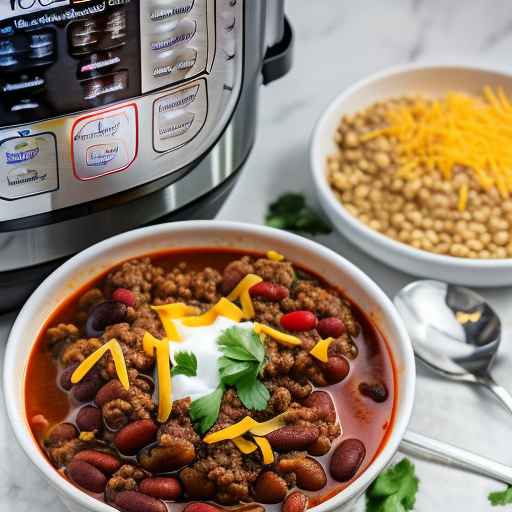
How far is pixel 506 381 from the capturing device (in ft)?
4.92

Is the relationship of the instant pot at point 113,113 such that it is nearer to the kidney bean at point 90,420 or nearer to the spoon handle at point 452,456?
the kidney bean at point 90,420

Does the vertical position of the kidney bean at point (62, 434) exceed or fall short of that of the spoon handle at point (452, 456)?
it exceeds it

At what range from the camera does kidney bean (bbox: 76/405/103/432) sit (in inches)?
46.9

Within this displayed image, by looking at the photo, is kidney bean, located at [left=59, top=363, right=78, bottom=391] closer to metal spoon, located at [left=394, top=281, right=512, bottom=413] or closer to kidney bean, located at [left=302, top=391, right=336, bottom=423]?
kidney bean, located at [left=302, top=391, right=336, bottom=423]

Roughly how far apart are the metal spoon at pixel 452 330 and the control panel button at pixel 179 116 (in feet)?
1.54

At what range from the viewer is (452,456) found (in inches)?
53.4

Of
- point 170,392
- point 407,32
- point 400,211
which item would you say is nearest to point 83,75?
point 170,392

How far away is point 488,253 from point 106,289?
0.68 m

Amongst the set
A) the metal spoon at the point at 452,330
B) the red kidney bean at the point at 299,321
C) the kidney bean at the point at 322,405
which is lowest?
the metal spoon at the point at 452,330

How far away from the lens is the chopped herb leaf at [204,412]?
1.17m

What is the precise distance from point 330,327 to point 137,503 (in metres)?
0.36

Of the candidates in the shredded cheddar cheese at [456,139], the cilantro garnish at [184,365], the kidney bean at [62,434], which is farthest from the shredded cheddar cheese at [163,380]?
the shredded cheddar cheese at [456,139]

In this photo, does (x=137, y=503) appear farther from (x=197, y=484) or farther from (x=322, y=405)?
(x=322, y=405)

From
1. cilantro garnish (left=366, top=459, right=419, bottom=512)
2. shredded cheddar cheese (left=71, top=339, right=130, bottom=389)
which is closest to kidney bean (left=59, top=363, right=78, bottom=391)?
shredded cheddar cheese (left=71, top=339, right=130, bottom=389)
